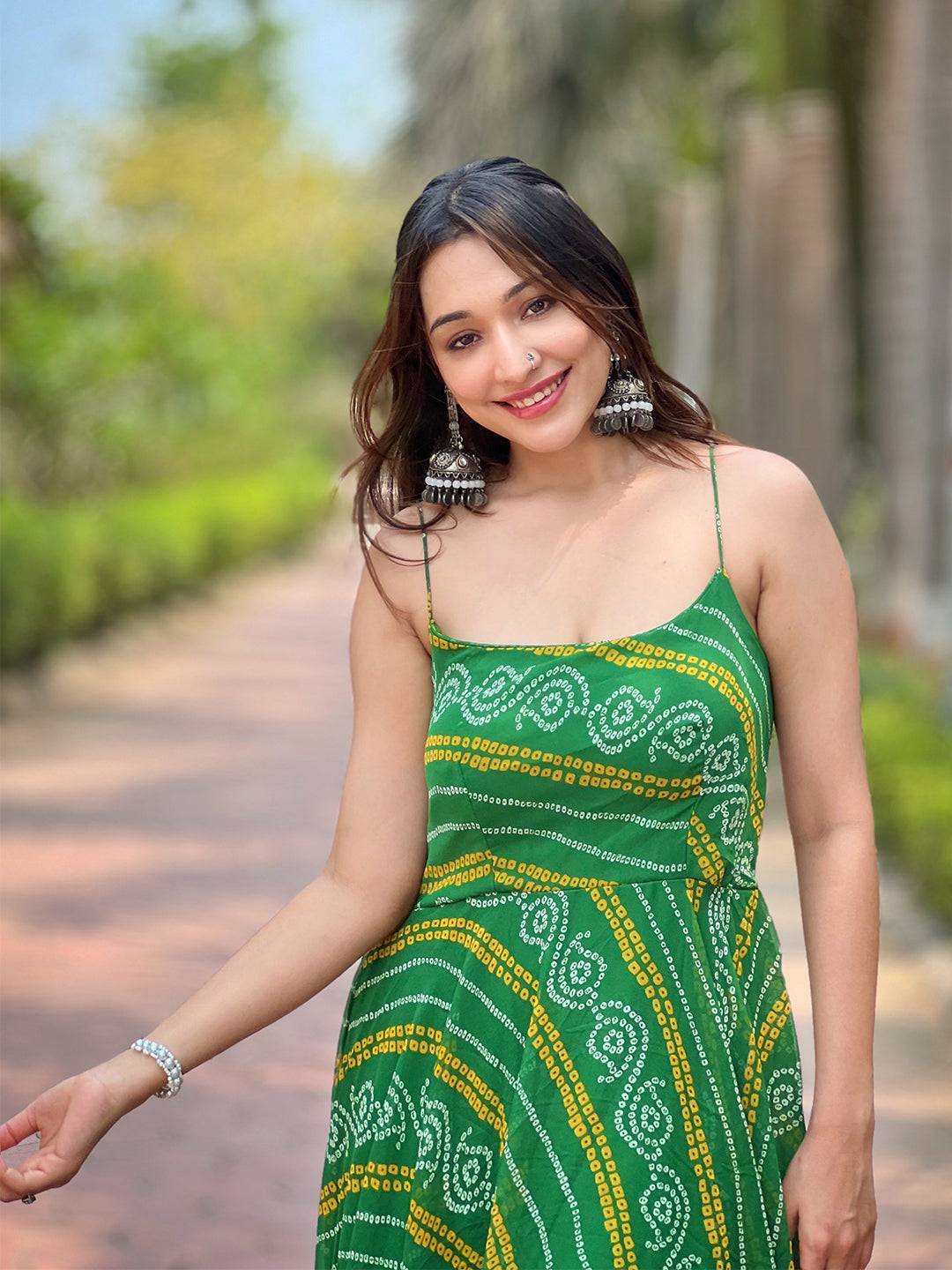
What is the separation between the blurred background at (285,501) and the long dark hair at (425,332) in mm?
2474

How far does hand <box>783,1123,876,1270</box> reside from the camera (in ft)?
6.68

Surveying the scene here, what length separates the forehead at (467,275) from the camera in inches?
84.9

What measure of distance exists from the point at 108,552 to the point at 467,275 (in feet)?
47.8

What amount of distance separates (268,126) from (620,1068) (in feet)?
129

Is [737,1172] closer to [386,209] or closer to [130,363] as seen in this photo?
[130,363]

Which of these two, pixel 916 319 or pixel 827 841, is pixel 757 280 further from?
pixel 827 841

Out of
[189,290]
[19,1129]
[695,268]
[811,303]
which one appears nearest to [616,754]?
[19,1129]

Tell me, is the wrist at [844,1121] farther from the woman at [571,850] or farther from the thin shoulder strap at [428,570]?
the thin shoulder strap at [428,570]

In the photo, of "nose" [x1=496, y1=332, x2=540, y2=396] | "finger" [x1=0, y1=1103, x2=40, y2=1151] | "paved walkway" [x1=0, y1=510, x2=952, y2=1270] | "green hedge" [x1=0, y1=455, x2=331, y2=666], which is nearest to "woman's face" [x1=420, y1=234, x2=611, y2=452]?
"nose" [x1=496, y1=332, x2=540, y2=396]

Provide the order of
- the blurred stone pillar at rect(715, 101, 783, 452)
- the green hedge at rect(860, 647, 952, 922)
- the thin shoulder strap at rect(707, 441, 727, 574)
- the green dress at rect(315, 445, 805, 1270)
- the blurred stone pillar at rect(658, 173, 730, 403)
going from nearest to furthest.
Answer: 1. the green dress at rect(315, 445, 805, 1270)
2. the thin shoulder strap at rect(707, 441, 727, 574)
3. the green hedge at rect(860, 647, 952, 922)
4. the blurred stone pillar at rect(715, 101, 783, 452)
5. the blurred stone pillar at rect(658, 173, 730, 403)

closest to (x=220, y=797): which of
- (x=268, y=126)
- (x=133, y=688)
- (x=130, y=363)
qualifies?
(x=133, y=688)

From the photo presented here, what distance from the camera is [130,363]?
1723 cm

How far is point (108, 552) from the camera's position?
53.8 feet

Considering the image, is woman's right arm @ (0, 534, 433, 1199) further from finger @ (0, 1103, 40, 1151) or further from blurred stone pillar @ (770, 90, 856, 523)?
blurred stone pillar @ (770, 90, 856, 523)
